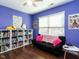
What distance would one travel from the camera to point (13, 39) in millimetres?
4348

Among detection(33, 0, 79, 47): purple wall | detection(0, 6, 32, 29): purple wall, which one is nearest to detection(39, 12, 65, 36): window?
detection(33, 0, 79, 47): purple wall

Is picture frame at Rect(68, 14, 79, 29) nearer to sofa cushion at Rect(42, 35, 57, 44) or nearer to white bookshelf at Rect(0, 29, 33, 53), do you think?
sofa cushion at Rect(42, 35, 57, 44)

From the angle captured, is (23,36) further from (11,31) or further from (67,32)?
(67,32)

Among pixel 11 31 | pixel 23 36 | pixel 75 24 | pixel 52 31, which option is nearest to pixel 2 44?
pixel 11 31

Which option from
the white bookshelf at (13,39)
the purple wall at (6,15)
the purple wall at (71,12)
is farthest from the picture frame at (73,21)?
the purple wall at (6,15)

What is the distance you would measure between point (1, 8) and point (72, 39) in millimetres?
3928

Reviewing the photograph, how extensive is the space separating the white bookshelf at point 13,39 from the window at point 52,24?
3.67ft

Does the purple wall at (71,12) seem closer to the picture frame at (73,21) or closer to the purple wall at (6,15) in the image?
the picture frame at (73,21)

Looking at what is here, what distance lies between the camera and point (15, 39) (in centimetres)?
448

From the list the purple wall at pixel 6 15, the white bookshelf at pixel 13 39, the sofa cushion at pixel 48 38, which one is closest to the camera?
the white bookshelf at pixel 13 39

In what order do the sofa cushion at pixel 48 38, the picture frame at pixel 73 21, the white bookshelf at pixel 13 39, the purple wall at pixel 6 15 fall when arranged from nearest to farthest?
1. the picture frame at pixel 73 21
2. the white bookshelf at pixel 13 39
3. the purple wall at pixel 6 15
4. the sofa cushion at pixel 48 38

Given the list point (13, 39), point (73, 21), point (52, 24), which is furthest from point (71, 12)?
point (13, 39)

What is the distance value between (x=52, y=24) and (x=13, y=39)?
246 cm

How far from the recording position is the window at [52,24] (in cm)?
420
